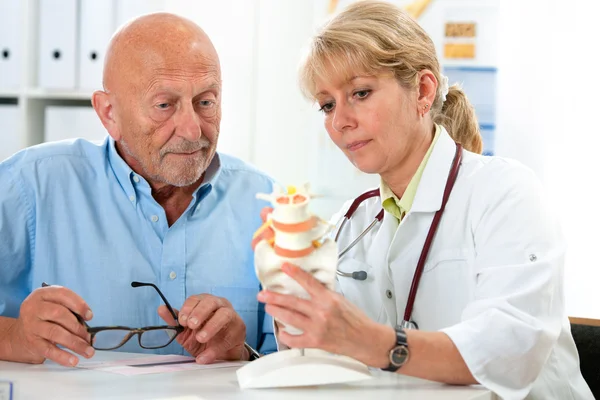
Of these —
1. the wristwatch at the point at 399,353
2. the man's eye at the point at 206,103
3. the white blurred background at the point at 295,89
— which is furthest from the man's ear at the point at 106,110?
the white blurred background at the point at 295,89

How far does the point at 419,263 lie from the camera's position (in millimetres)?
1453

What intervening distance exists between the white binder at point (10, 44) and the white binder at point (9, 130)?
3.7 inches

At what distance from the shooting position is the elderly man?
1.62 meters

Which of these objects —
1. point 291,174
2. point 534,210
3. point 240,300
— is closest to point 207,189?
point 240,300

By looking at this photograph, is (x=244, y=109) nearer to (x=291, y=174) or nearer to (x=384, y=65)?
(x=291, y=174)

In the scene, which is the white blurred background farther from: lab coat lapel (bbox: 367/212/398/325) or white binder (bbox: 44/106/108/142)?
lab coat lapel (bbox: 367/212/398/325)

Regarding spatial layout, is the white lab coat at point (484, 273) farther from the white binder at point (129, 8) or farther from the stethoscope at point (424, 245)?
the white binder at point (129, 8)

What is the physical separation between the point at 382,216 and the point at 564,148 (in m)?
1.20

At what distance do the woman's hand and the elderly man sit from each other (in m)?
0.59

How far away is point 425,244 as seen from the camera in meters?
1.45

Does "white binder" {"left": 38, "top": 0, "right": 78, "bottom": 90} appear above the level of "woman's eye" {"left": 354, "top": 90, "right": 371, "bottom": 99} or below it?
above

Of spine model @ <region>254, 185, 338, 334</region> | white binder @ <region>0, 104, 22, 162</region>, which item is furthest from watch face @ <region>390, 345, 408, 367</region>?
white binder @ <region>0, 104, 22, 162</region>

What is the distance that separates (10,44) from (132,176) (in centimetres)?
149

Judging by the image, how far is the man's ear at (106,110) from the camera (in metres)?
1.72
